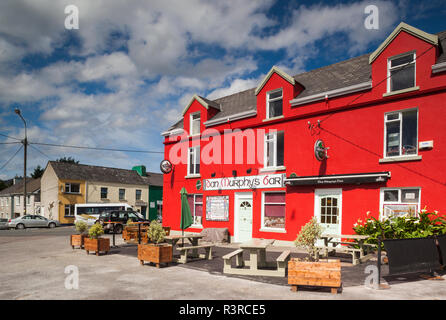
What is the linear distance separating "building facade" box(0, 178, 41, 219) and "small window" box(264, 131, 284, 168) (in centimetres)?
4161

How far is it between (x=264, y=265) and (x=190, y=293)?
12.5 ft

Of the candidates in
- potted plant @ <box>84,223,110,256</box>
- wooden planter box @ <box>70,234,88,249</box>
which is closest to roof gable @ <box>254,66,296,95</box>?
potted plant @ <box>84,223,110,256</box>

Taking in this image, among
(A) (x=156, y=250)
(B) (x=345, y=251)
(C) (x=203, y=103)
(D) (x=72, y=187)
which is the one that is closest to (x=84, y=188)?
(D) (x=72, y=187)

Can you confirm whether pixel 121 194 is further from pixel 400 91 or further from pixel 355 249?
pixel 400 91

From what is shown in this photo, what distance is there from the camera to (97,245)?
14.1 meters

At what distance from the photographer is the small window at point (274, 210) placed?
17.1m

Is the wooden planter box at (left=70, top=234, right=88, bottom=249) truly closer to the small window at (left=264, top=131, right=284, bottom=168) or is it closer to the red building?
the red building

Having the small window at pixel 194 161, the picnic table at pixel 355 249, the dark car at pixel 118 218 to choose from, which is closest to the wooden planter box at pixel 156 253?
the picnic table at pixel 355 249

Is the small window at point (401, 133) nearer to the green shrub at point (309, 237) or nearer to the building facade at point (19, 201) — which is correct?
the green shrub at point (309, 237)

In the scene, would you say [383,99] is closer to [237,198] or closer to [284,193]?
[284,193]

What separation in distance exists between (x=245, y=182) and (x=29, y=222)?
29.4 m

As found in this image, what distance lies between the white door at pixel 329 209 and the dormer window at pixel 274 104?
4736 millimetres
